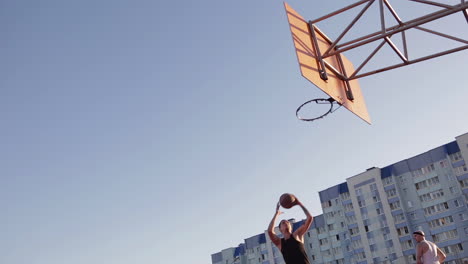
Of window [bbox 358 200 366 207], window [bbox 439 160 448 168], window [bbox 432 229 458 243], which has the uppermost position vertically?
window [bbox 439 160 448 168]

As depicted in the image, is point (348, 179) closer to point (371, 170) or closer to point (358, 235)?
point (371, 170)

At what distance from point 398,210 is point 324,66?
47.5m

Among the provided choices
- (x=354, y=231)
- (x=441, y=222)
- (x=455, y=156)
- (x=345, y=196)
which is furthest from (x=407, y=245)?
(x=455, y=156)

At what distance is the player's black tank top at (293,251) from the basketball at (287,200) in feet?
2.78

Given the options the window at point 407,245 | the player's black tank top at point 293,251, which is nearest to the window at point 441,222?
the window at point 407,245

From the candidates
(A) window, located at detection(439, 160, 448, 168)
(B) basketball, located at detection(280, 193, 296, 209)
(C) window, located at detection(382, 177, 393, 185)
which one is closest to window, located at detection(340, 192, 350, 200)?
(C) window, located at detection(382, 177, 393, 185)

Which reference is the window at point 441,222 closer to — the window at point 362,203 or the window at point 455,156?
the window at point 455,156

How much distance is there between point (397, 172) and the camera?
51.9 metres

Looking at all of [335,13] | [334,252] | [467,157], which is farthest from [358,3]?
[334,252]

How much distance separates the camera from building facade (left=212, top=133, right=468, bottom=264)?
4647cm

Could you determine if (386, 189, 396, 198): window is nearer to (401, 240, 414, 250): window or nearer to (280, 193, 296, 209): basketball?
(401, 240, 414, 250): window

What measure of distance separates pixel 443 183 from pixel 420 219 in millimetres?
4923

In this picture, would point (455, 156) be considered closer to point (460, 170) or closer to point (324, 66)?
point (460, 170)

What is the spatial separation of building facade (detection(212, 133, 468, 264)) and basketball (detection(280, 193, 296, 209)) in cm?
4175
